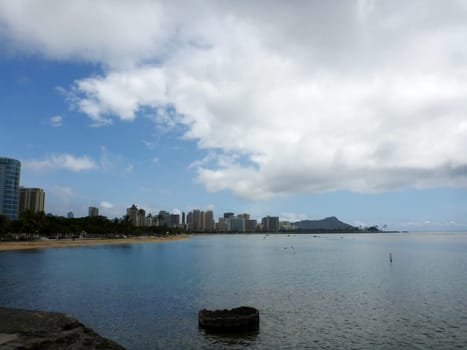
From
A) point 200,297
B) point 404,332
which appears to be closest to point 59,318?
point 200,297

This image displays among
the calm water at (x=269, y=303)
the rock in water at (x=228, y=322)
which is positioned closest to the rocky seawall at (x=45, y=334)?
the calm water at (x=269, y=303)

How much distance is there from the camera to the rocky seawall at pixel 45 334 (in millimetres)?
21453

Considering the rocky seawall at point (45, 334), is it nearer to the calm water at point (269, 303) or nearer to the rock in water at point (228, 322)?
the calm water at point (269, 303)

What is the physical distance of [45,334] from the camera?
23562mm

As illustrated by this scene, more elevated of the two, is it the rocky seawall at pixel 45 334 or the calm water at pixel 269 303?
the rocky seawall at pixel 45 334

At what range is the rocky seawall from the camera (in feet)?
70.4

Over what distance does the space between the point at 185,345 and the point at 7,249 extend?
112 metres

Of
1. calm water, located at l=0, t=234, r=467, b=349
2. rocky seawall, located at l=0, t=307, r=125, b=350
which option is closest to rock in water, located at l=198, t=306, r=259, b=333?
calm water, located at l=0, t=234, r=467, b=349

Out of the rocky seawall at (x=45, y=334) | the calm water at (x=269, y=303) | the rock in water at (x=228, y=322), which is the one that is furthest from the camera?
the rock in water at (x=228, y=322)

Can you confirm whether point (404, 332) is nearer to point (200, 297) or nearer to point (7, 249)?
point (200, 297)

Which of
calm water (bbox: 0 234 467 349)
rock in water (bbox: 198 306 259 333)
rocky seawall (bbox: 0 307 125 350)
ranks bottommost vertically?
calm water (bbox: 0 234 467 349)

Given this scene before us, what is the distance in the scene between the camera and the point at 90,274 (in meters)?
64.5

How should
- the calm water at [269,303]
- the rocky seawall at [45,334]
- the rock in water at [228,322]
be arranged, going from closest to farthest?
the rocky seawall at [45,334]
the calm water at [269,303]
the rock in water at [228,322]

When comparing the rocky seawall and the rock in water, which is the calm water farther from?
the rocky seawall
